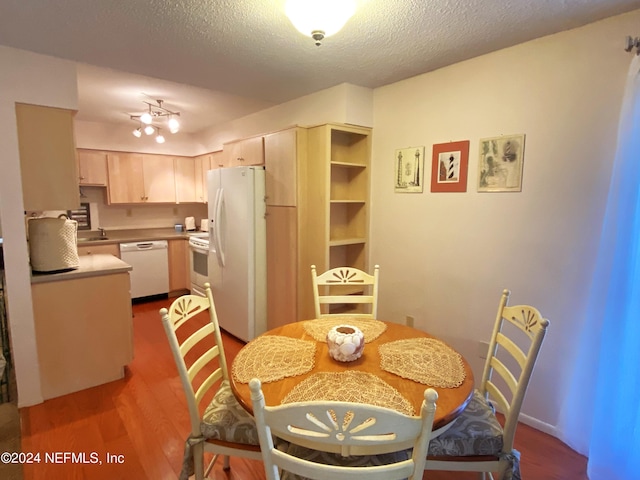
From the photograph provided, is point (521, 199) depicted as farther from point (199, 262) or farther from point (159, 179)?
point (159, 179)

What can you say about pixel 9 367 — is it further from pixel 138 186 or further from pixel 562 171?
pixel 562 171

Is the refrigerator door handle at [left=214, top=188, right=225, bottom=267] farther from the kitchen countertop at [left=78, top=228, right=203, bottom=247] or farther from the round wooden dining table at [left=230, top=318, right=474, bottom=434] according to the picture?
the round wooden dining table at [left=230, top=318, right=474, bottom=434]

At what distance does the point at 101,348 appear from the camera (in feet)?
8.66

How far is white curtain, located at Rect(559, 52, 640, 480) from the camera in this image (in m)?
1.64

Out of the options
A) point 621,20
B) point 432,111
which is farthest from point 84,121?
point 621,20

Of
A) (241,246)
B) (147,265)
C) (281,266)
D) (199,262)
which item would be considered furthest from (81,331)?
(147,265)

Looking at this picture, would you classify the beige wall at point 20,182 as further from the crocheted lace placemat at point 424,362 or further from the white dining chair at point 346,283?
the crocheted lace placemat at point 424,362

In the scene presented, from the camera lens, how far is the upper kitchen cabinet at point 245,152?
10.9 feet

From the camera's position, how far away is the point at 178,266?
4.90m

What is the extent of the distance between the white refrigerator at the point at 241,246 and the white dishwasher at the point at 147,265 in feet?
5.18

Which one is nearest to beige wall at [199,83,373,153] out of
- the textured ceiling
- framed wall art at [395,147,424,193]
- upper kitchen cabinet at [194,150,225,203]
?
the textured ceiling

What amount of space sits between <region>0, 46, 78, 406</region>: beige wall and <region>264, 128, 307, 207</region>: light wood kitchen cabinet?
1.50 meters

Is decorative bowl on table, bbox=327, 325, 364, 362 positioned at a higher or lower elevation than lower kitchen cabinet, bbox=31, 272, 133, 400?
higher

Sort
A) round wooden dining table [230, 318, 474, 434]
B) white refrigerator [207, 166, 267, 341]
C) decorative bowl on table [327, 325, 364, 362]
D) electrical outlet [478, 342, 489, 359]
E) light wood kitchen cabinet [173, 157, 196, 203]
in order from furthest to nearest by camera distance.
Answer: light wood kitchen cabinet [173, 157, 196, 203] → white refrigerator [207, 166, 267, 341] → electrical outlet [478, 342, 489, 359] → decorative bowl on table [327, 325, 364, 362] → round wooden dining table [230, 318, 474, 434]
